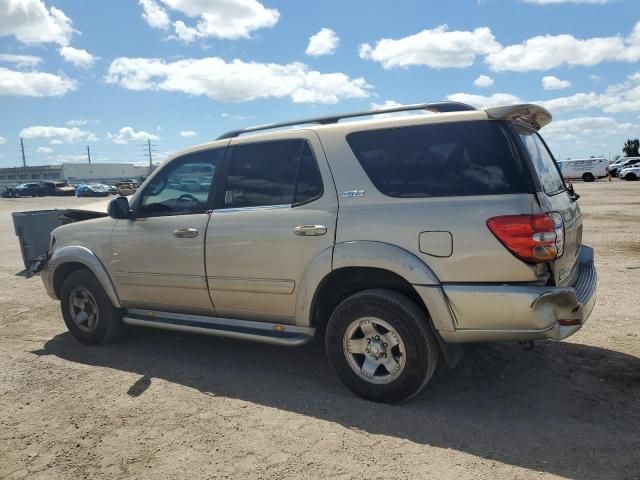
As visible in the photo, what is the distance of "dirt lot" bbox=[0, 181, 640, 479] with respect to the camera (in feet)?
9.87

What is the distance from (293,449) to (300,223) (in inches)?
60.9

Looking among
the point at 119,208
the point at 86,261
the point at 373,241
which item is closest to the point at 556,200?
the point at 373,241

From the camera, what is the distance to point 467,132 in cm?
341

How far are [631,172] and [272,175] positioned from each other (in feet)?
146

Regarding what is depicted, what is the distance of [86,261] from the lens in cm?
510

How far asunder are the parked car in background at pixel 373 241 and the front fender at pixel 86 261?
27cm

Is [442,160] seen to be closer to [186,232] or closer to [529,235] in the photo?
[529,235]

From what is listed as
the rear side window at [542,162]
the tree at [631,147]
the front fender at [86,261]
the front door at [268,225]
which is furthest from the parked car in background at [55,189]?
the tree at [631,147]

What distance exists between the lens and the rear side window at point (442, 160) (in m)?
3.28

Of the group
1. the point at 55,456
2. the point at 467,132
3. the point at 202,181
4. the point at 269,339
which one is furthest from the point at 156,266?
the point at 467,132

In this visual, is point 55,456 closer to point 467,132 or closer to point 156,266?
point 156,266

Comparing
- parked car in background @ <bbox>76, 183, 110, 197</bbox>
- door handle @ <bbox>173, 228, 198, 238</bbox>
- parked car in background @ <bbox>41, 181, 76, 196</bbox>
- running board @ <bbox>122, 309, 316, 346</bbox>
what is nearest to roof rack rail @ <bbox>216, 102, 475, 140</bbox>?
door handle @ <bbox>173, 228, 198, 238</bbox>

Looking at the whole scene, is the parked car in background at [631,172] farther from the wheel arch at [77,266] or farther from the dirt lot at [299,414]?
the wheel arch at [77,266]

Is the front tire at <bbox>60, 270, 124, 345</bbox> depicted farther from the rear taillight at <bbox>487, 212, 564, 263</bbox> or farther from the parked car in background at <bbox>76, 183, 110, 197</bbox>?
the parked car in background at <bbox>76, 183, 110, 197</bbox>
